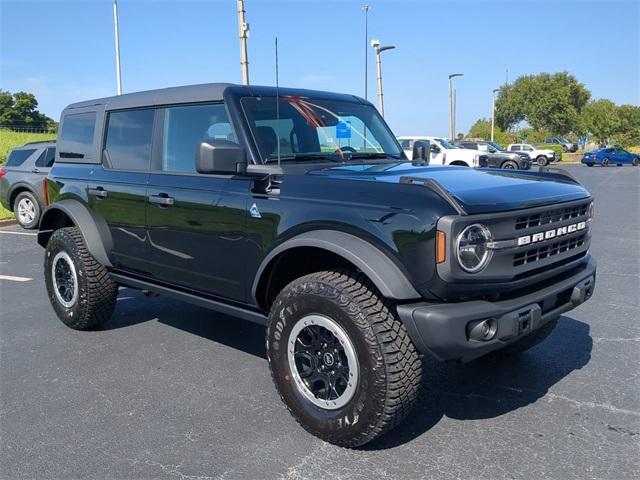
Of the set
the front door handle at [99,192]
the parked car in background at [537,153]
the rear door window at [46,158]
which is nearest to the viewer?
the front door handle at [99,192]

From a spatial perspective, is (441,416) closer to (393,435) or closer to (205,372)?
(393,435)

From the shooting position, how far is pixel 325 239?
3051 millimetres

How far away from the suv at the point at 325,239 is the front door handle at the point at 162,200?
0.01 meters

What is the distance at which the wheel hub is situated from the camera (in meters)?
3.01

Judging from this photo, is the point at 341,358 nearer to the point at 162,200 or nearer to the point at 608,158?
the point at 162,200

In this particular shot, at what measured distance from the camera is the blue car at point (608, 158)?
38344mm

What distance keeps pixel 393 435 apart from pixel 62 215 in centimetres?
369

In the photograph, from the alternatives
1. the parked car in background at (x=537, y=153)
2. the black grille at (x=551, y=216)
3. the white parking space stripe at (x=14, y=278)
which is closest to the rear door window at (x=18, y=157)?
the white parking space stripe at (x=14, y=278)

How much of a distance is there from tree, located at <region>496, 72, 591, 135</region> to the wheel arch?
6477 centimetres

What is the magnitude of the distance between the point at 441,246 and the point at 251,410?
5.44 ft

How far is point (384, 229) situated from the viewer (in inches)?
113

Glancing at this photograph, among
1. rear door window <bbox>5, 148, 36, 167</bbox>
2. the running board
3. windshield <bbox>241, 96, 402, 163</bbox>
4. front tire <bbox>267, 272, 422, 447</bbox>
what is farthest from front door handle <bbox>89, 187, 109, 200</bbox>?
rear door window <bbox>5, 148, 36, 167</bbox>

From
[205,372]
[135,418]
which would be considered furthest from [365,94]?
[135,418]

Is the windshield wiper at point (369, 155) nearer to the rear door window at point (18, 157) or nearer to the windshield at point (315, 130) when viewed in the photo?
the windshield at point (315, 130)
